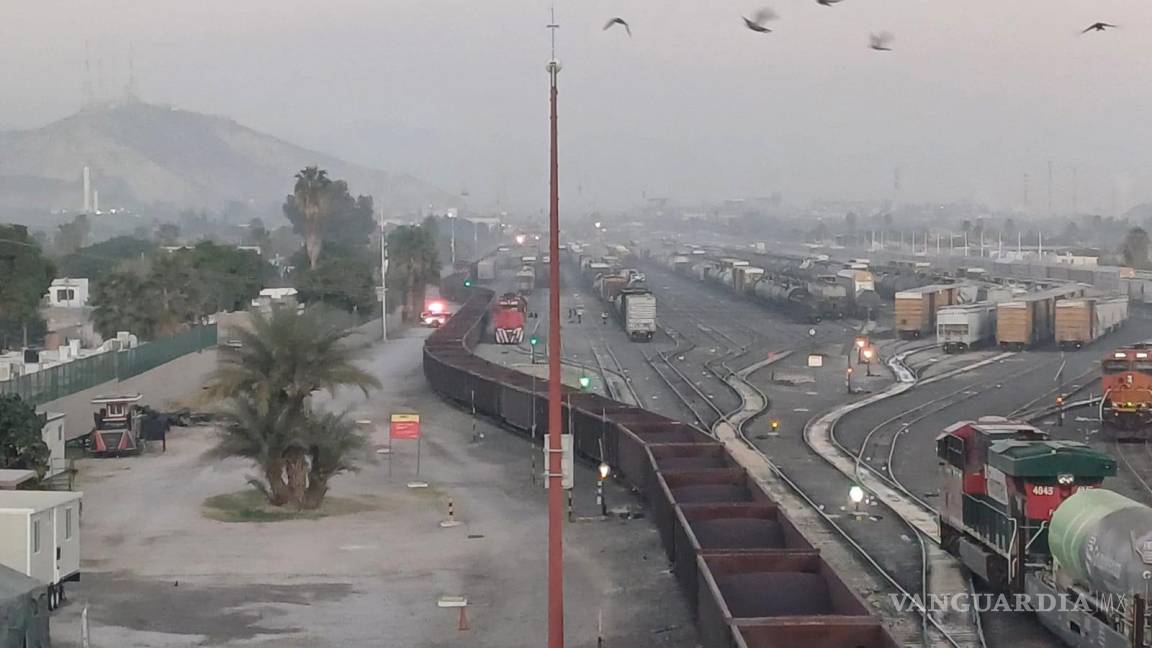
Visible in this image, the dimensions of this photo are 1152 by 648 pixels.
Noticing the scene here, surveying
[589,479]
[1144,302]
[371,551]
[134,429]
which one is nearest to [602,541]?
[371,551]

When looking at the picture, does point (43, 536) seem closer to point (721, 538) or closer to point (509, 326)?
Result: point (721, 538)

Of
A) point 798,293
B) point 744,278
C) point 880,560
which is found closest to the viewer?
point 880,560

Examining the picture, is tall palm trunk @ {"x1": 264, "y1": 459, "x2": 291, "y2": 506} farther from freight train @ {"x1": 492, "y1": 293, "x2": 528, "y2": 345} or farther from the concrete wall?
freight train @ {"x1": 492, "y1": 293, "x2": 528, "y2": 345}

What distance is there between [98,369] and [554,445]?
3861cm

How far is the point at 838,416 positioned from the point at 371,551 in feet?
90.4

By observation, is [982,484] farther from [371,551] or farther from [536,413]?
[536,413]

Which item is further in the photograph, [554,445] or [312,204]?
[312,204]

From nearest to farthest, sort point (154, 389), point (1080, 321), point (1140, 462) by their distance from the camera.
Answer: point (1140, 462) < point (154, 389) < point (1080, 321)

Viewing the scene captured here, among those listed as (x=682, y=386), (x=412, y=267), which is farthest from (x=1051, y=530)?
(x=412, y=267)

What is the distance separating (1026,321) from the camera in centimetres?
7994

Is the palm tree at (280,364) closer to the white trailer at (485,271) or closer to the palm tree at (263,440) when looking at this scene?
the palm tree at (263,440)

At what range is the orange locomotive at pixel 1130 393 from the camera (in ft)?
151

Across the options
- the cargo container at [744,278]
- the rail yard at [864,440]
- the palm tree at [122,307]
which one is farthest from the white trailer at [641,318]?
the cargo container at [744,278]

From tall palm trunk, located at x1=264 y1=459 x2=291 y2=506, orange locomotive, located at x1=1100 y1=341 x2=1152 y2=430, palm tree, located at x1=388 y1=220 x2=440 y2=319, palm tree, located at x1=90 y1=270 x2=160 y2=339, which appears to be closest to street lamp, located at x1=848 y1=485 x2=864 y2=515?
tall palm trunk, located at x1=264 y1=459 x2=291 y2=506
